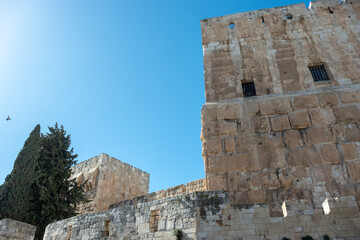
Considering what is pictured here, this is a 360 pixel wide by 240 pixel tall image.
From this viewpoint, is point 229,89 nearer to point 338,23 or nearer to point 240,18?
point 240,18

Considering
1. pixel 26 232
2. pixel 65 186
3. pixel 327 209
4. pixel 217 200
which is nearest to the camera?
pixel 327 209

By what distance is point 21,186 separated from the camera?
37.8 ft

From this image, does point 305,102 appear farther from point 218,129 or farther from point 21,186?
point 21,186

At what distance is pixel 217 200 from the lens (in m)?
6.38

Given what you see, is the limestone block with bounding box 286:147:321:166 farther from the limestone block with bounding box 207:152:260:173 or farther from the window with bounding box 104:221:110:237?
the window with bounding box 104:221:110:237

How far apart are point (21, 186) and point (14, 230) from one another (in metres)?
4.04

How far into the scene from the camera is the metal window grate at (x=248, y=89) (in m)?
8.76

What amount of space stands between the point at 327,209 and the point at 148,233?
3.87m

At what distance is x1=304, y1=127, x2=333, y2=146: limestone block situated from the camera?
753cm

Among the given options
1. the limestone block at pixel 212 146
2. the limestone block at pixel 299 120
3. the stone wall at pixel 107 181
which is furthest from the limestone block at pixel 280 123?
the stone wall at pixel 107 181

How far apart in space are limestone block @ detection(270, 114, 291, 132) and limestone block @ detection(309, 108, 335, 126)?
67 cm

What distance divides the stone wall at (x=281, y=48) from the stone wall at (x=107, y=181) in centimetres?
850

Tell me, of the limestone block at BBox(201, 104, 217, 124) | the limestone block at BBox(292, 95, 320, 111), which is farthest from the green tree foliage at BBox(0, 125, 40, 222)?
the limestone block at BBox(292, 95, 320, 111)

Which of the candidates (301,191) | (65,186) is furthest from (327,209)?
(65,186)
